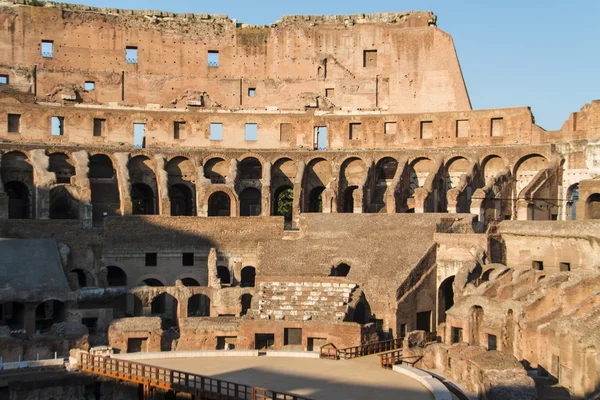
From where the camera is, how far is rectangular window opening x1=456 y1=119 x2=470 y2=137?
41094 millimetres

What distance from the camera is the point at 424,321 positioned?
31781 millimetres

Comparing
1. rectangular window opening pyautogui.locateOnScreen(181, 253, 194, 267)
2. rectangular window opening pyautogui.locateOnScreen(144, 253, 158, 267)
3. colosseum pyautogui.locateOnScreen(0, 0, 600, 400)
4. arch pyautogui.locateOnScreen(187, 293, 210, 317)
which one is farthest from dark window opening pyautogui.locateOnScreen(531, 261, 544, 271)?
rectangular window opening pyautogui.locateOnScreen(144, 253, 158, 267)

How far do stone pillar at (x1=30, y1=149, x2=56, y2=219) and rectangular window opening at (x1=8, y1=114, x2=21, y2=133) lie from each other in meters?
2.93

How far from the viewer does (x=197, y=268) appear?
36781 millimetres

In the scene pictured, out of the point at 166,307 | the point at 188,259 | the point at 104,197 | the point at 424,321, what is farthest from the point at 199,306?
the point at 424,321

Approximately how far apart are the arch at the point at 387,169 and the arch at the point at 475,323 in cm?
1491

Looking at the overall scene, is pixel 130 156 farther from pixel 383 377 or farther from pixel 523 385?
pixel 523 385

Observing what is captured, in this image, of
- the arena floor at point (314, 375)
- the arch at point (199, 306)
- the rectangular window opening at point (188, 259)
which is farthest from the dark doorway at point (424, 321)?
the rectangular window opening at point (188, 259)

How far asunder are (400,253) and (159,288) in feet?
33.3

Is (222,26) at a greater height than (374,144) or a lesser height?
greater

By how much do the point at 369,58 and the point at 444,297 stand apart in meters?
19.5

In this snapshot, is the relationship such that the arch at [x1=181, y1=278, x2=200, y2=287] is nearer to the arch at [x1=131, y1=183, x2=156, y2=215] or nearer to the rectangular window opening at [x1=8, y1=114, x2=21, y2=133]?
the arch at [x1=131, y1=183, x2=156, y2=215]

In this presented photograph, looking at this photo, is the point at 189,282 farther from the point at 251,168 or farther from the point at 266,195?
the point at 251,168

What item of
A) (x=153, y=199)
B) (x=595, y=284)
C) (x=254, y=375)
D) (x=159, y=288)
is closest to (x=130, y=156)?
(x=153, y=199)
